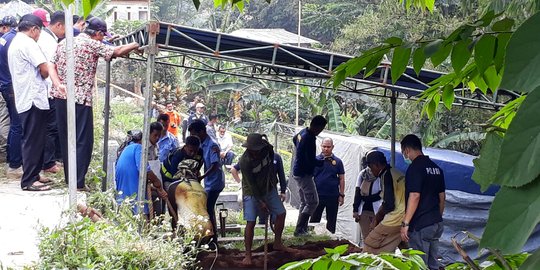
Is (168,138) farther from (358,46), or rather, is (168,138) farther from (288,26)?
(288,26)

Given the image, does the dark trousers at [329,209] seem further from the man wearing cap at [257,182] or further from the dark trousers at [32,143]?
the dark trousers at [32,143]

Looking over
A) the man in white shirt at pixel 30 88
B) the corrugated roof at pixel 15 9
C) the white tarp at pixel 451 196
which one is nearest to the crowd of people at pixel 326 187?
the white tarp at pixel 451 196

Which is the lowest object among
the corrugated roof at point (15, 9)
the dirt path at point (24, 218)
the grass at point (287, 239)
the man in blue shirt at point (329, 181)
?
the grass at point (287, 239)

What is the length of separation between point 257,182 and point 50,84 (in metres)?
→ 2.90

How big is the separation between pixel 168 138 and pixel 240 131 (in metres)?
15.3

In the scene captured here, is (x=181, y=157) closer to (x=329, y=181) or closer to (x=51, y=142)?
(x=51, y=142)

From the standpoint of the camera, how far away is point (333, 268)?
4.84 ft

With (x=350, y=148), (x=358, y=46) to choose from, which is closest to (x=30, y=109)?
(x=350, y=148)

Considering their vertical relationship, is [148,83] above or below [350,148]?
above

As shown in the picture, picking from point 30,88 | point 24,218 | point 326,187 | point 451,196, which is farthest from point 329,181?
point 24,218

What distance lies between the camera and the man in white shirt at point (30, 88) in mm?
7410

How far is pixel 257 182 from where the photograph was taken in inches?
375

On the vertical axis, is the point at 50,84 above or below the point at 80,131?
above

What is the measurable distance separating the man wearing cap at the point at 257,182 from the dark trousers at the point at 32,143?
253cm
